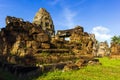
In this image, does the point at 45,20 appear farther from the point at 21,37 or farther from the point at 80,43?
the point at 21,37

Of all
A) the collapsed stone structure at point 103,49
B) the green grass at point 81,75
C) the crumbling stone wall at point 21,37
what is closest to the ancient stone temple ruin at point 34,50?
the crumbling stone wall at point 21,37

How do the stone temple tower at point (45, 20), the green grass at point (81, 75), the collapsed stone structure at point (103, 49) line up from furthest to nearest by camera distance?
1. the collapsed stone structure at point (103, 49)
2. the stone temple tower at point (45, 20)
3. the green grass at point (81, 75)

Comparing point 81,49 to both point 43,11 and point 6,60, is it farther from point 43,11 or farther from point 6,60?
point 43,11

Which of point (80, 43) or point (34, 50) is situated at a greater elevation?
point (80, 43)

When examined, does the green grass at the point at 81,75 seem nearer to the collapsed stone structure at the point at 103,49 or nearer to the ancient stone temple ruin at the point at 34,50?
the ancient stone temple ruin at the point at 34,50

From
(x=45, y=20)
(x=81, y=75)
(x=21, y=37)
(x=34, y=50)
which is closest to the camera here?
(x=81, y=75)

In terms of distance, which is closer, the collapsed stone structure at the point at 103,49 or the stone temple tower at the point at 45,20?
the stone temple tower at the point at 45,20

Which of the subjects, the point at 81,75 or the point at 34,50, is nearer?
the point at 81,75

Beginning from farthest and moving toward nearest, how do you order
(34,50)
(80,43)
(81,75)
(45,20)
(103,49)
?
(103,49)
(45,20)
(80,43)
(34,50)
(81,75)

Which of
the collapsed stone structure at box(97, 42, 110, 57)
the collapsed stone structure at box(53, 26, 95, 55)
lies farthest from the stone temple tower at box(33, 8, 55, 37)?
the collapsed stone structure at box(97, 42, 110, 57)

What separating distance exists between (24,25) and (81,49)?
26.2 feet

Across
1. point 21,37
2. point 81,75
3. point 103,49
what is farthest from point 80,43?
point 103,49

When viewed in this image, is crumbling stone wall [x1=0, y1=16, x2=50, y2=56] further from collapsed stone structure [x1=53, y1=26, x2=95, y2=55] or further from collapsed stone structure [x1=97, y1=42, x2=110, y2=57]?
collapsed stone structure [x1=97, y1=42, x2=110, y2=57]

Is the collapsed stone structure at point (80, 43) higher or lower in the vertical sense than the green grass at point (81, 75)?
higher
